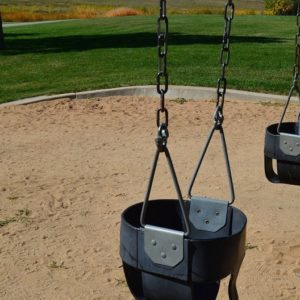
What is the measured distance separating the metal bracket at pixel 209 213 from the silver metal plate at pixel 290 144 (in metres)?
0.78

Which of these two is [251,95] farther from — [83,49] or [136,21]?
[136,21]

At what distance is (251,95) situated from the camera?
8.00 meters

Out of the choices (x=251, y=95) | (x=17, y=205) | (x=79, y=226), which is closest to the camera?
(x=79, y=226)

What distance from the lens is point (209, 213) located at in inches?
95.7

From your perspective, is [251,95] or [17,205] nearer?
[17,205]

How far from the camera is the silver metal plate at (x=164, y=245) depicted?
1947 millimetres

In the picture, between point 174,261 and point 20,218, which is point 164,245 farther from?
point 20,218

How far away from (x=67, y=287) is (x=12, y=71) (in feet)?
27.7

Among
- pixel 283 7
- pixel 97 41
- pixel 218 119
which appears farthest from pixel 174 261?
pixel 283 7

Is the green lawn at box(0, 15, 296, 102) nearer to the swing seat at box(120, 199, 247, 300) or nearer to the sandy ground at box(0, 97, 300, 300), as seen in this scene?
the sandy ground at box(0, 97, 300, 300)

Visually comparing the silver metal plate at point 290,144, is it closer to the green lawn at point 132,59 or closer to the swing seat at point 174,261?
the swing seat at point 174,261

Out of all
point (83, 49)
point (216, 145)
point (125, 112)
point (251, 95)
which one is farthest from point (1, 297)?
point (83, 49)

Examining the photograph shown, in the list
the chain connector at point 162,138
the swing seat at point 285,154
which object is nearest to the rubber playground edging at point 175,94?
the swing seat at point 285,154

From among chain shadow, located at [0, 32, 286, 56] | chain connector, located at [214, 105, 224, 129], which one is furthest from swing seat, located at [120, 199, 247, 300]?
chain shadow, located at [0, 32, 286, 56]
